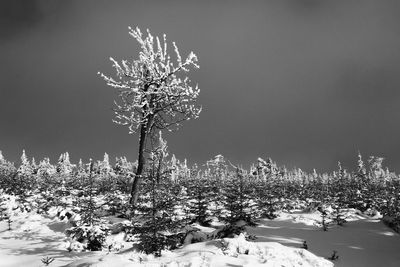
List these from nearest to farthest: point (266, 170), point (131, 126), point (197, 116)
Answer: point (131, 126) → point (197, 116) → point (266, 170)

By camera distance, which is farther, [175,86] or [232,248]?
[175,86]

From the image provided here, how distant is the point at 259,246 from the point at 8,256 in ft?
24.6

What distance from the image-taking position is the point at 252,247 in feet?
31.5

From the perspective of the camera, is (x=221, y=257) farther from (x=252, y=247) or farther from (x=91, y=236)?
(x=91, y=236)

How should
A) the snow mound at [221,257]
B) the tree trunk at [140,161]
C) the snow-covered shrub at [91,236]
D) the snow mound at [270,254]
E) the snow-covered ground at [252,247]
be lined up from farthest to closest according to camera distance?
the tree trunk at [140,161], the snow-covered shrub at [91,236], the snow mound at [270,254], the snow-covered ground at [252,247], the snow mound at [221,257]

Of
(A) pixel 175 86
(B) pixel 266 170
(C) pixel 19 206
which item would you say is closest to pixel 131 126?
(A) pixel 175 86

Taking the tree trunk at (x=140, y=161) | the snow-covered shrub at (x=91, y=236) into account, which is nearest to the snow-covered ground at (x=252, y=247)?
the snow-covered shrub at (x=91, y=236)

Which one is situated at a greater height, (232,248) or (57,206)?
(57,206)

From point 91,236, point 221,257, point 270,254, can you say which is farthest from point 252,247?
point 91,236

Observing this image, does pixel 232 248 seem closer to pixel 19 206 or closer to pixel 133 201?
pixel 133 201

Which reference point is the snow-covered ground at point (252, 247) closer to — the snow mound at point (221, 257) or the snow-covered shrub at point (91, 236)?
the snow mound at point (221, 257)

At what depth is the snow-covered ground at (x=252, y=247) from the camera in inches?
334

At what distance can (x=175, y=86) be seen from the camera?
1908 cm

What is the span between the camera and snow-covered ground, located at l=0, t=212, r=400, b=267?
8477 mm
